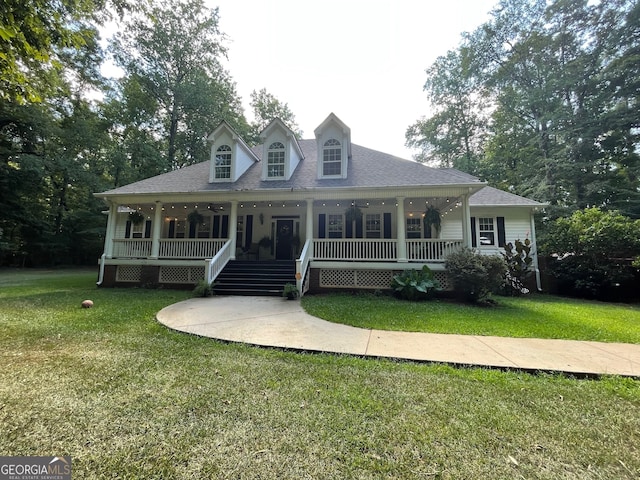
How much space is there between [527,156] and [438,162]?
7987 millimetres

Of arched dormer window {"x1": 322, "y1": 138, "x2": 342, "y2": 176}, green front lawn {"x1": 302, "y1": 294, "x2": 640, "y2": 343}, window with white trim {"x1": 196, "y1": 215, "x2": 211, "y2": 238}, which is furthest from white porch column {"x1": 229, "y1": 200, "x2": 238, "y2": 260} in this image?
green front lawn {"x1": 302, "y1": 294, "x2": 640, "y2": 343}

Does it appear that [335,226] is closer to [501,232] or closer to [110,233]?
[501,232]

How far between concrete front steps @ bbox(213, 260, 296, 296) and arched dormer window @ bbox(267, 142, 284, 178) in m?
3.94

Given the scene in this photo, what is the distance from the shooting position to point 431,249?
9539 mm

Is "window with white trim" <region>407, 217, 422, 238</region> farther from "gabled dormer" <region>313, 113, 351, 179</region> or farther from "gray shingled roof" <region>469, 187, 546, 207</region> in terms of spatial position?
"gabled dormer" <region>313, 113, 351, 179</region>

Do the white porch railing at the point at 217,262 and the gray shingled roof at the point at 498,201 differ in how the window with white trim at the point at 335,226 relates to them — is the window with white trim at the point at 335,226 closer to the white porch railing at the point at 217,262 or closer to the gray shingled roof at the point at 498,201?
the white porch railing at the point at 217,262

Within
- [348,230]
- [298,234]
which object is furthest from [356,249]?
[298,234]

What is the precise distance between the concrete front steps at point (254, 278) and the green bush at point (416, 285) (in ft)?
11.3

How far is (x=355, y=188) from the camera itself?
9484mm

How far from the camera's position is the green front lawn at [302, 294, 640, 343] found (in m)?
5.02

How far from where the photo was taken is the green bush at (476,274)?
7.83 meters

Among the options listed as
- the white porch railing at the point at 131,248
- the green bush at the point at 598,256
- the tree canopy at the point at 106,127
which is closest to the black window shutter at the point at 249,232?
the white porch railing at the point at 131,248

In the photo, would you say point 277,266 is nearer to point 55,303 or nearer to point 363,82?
point 55,303

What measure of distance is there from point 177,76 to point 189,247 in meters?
19.8
